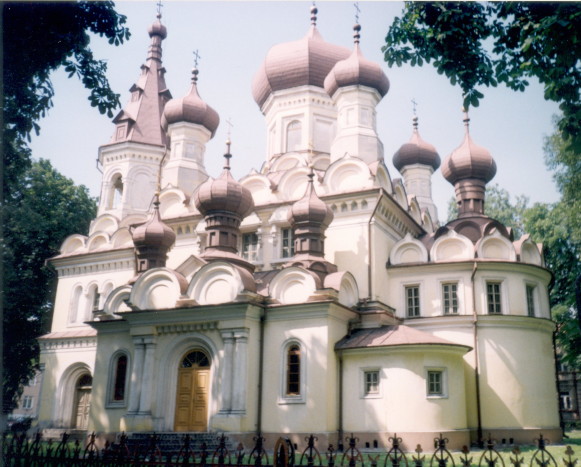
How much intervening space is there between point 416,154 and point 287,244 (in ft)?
31.5

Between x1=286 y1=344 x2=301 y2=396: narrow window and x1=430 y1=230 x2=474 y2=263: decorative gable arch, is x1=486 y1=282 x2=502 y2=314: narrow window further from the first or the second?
x1=286 y1=344 x2=301 y2=396: narrow window

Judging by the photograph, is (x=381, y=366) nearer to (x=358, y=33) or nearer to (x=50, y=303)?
(x=358, y=33)

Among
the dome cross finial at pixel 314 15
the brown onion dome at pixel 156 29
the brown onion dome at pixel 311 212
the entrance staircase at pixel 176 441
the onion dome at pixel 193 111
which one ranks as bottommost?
the entrance staircase at pixel 176 441

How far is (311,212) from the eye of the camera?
1811cm

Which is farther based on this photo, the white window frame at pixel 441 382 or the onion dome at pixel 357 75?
the onion dome at pixel 357 75

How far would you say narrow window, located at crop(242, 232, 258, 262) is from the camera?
20.6m

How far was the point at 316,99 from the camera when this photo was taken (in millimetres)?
24500

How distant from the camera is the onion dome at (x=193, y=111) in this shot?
24.5 m

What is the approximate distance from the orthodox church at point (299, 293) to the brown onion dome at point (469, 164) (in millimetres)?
55

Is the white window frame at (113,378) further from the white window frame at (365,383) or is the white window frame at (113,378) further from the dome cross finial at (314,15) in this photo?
the dome cross finial at (314,15)

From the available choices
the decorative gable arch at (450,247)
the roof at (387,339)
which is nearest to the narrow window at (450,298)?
the decorative gable arch at (450,247)

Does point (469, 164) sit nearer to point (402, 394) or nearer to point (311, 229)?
point (311, 229)

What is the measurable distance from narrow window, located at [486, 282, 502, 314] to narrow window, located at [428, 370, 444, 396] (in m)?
3.57

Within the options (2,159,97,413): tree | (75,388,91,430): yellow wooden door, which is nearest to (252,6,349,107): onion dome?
(2,159,97,413): tree
